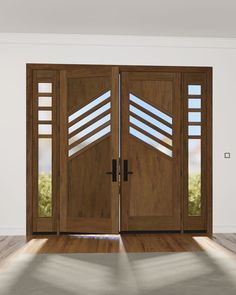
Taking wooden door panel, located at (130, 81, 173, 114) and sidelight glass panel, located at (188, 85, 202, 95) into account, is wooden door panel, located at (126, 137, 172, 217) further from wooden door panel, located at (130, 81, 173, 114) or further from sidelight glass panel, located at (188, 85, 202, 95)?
sidelight glass panel, located at (188, 85, 202, 95)

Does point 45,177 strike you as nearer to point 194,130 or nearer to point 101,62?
point 101,62

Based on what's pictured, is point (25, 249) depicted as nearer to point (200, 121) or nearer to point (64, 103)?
point (64, 103)

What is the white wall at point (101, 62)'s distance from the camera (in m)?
6.61

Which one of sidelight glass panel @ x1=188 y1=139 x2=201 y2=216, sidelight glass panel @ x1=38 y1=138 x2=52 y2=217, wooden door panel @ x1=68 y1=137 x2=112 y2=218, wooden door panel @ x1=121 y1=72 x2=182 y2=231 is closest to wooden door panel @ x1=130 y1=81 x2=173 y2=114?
wooden door panel @ x1=121 y1=72 x2=182 y2=231

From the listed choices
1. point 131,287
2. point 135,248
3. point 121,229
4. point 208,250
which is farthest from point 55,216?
point 131,287

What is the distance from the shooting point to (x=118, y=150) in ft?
22.0

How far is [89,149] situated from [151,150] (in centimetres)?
91

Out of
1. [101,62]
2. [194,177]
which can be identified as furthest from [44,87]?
[194,177]

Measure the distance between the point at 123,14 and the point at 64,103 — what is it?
5.30 feet

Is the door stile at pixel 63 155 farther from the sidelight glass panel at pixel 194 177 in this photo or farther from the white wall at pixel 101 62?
the sidelight glass panel at pixel 194 177

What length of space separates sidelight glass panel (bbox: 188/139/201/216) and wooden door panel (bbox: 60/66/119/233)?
43.6 inches

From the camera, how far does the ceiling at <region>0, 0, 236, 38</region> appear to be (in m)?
5.36

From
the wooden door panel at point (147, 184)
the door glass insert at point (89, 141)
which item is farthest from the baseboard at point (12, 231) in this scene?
the wooden door panel at point (147, 184)

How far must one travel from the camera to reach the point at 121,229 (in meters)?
6.73
